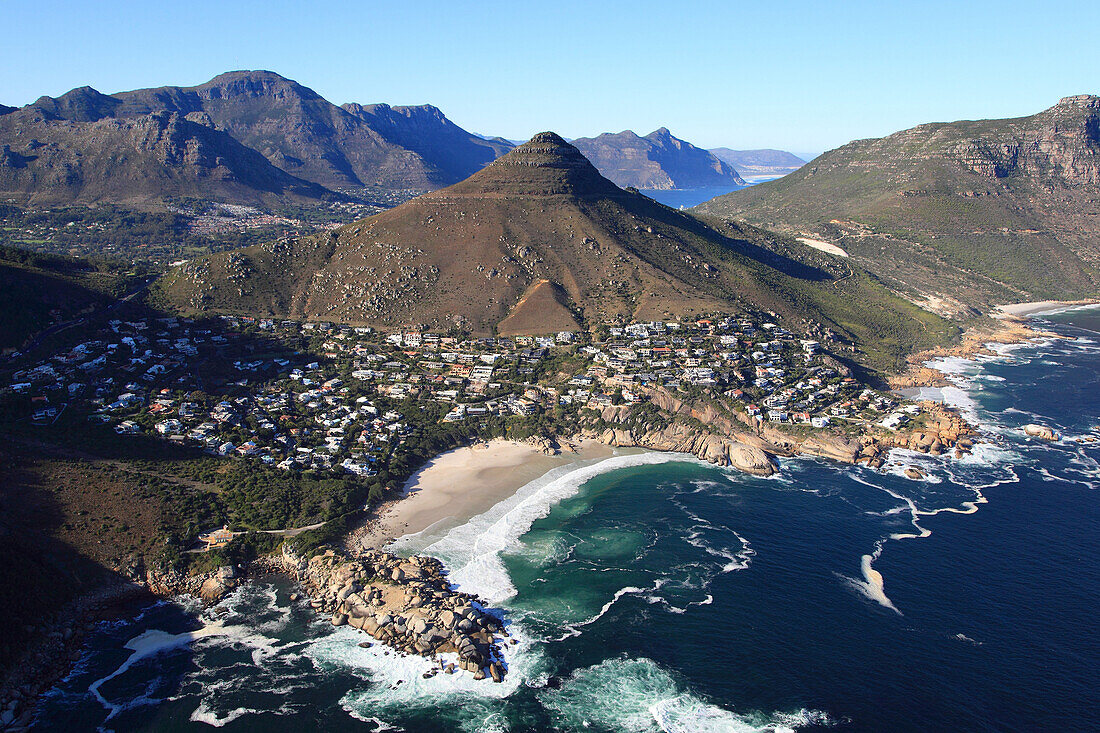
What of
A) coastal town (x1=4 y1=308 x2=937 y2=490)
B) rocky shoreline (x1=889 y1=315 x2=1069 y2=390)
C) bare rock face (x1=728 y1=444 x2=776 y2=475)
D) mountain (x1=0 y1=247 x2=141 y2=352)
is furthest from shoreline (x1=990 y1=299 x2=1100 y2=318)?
mountain (x1=0 y1=247 x2=141 y2=352)

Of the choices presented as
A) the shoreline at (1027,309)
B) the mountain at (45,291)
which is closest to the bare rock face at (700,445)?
the mountain at (45,291)

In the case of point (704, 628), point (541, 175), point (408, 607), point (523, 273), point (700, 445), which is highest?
point (541, 175)

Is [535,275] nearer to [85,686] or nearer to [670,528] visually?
[670,528]

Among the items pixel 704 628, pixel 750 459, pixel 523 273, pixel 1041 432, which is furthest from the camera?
pixel 523 273

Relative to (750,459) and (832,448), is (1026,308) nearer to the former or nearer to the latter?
(832,448)

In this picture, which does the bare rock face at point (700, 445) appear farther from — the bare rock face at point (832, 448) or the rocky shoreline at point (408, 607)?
the rocky shoreline at point (408, 607)

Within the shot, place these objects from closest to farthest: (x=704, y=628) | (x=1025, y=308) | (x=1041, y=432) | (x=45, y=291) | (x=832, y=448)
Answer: (x=704, y=628) < (x=832, y=448) < (x=1041, y=432) < (x=45, y=291) < (x=1025, y=308)

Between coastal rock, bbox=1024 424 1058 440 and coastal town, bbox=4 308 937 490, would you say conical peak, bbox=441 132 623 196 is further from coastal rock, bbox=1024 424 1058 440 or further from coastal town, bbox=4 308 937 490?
coastal rock, bbox=1024 424 1058 440

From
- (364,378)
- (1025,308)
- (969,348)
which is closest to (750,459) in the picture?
(364,378)
